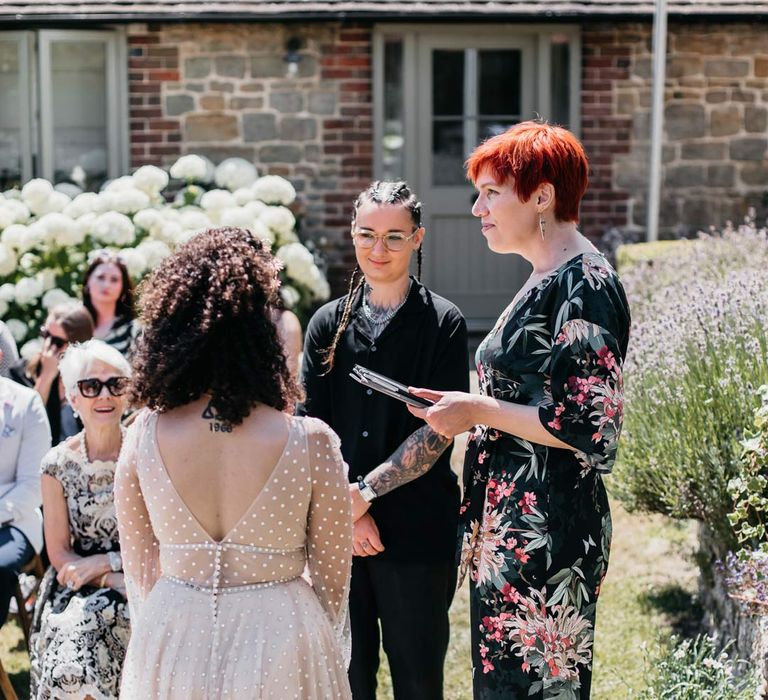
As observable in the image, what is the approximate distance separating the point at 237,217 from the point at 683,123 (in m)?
4.42

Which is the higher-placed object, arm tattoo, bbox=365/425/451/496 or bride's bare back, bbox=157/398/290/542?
bride's bare back, bbox=157/398/290/542

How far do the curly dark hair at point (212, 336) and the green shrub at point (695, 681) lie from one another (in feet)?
6.44

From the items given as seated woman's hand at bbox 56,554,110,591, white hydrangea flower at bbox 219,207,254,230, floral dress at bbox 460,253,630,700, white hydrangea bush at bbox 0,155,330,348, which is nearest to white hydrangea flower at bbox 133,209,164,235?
white hydrangea bush at bbox 0,155,330,348

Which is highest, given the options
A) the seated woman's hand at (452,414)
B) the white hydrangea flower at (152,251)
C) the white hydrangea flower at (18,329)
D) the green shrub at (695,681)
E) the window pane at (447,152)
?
the window pane at (447,152)

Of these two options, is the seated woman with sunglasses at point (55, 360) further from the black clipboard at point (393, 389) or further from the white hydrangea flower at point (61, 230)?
the black clipboard at point (393, 389)

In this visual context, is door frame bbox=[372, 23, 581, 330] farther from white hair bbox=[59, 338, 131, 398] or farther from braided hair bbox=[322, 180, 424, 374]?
braided hair bbox=[322, 180, 424, 374]

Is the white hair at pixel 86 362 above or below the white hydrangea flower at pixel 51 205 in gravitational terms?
below

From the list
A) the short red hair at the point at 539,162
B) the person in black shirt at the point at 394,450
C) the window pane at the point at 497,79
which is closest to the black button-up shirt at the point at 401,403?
the person in black shirt at the point at 394,450

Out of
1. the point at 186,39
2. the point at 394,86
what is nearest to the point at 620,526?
the point at 394,86

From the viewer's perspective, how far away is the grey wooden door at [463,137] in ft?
36.2

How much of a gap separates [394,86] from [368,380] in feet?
26.5

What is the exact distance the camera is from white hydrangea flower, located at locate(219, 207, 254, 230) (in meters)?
8.88

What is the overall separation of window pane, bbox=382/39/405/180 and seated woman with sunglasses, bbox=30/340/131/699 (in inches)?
270

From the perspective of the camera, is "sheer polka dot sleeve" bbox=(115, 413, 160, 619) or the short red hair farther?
the short red hair
